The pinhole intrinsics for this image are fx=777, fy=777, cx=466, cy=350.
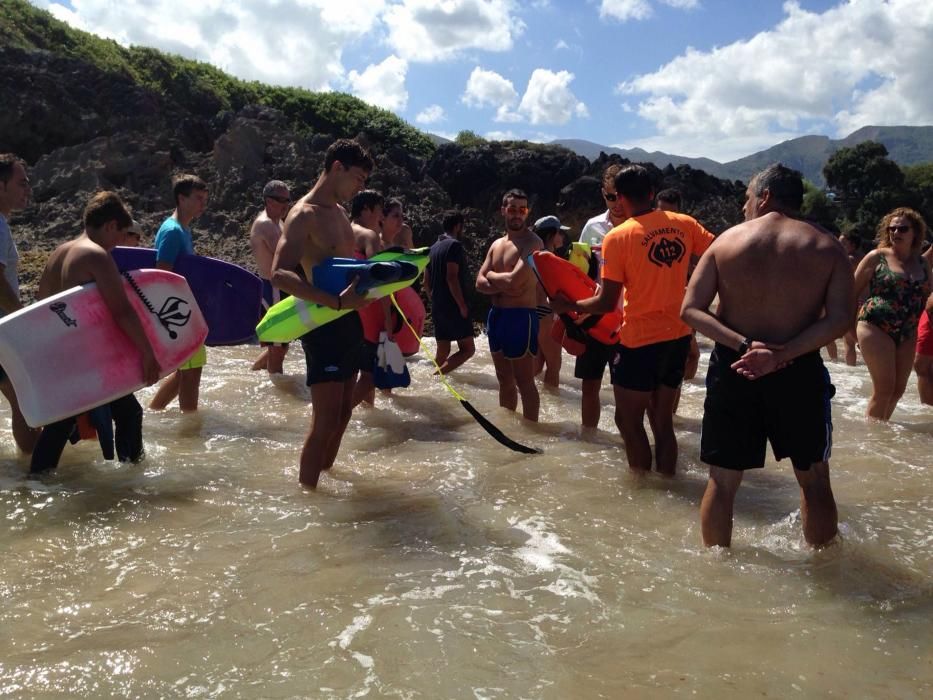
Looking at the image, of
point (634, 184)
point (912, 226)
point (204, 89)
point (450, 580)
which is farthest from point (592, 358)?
point (204, 89)

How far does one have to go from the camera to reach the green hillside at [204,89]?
83.7ft

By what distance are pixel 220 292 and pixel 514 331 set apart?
2.25 m

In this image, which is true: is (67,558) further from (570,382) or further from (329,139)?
(329,139)

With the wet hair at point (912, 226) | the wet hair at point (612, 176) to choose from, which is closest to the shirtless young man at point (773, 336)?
the wet hair at point (612, 176)

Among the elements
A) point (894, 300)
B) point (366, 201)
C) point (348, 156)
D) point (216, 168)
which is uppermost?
point (216, 168)

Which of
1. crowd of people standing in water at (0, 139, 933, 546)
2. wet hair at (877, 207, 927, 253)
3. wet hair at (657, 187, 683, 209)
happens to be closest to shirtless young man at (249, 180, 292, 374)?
crowd of people standing in water at (0, 139, 933, 546)

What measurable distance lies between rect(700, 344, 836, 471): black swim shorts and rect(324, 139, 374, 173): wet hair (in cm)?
203

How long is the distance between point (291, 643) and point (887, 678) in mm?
1934

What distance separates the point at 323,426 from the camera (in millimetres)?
4133

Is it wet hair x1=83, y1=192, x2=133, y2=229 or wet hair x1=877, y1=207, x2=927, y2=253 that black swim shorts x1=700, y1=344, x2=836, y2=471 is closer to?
wet hair x1=83, y1=192, x2=133, y2=229

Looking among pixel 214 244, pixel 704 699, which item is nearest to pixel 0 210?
pixel 704 699

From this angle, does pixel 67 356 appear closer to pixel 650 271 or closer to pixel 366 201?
pixel 366 201

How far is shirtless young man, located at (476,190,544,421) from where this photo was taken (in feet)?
18.3

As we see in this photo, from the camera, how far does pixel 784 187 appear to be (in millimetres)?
3172
